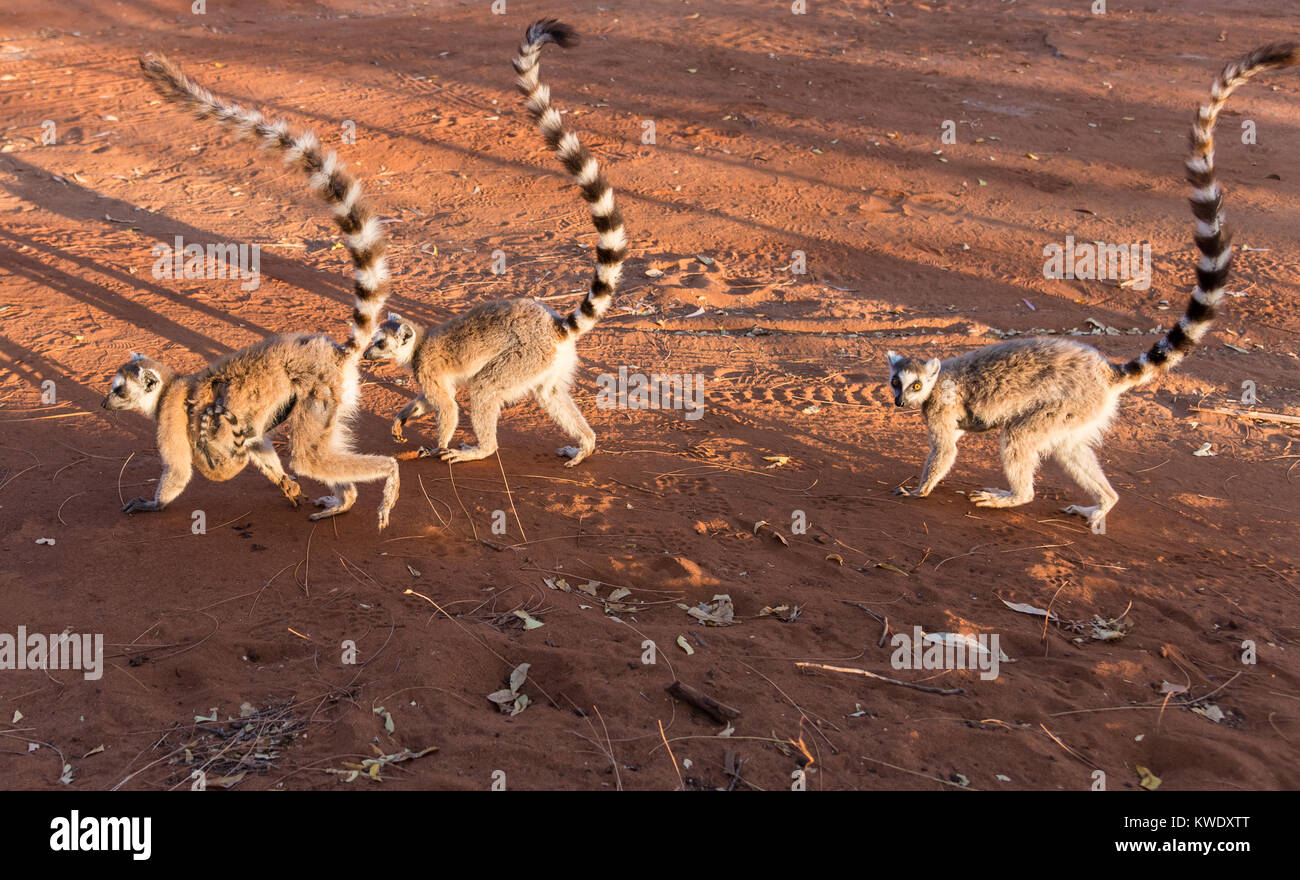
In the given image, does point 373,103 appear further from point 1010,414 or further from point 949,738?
point 949,738

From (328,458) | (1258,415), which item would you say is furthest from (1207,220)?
(328,458)

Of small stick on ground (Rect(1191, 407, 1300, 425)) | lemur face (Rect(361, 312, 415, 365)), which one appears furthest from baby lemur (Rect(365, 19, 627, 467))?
small stick on ground (Rect(1191, 407, 1300, 425))

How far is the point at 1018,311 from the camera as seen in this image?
1159 cm

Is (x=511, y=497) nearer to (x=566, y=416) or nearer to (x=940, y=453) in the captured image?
(x=566, y=416)

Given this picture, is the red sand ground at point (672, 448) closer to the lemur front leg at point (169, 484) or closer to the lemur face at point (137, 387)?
the lemur front leg at point (169, 484)

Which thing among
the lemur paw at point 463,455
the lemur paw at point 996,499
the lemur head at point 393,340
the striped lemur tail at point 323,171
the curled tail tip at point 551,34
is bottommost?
the lemur paw at point 463,455

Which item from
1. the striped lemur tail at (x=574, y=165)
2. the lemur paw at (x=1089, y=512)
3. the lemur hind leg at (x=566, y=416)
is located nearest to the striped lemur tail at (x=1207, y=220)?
the lemur paw at (x=1089, y=512)

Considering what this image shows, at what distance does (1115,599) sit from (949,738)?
2278mm

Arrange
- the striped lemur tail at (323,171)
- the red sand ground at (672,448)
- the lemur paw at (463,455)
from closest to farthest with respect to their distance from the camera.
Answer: the red sand ground at (672,448) < the striped lemur tail at (323,171) < the lemur paw at (463,455)

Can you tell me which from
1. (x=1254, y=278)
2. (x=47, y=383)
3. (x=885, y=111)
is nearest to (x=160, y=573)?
(x=47, y=383)

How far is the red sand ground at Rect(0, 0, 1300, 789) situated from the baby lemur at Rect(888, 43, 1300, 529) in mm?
400

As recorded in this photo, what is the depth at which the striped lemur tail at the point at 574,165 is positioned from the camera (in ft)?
23.5

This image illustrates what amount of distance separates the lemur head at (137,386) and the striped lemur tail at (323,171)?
53.1 inches

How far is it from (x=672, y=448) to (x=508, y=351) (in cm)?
164
